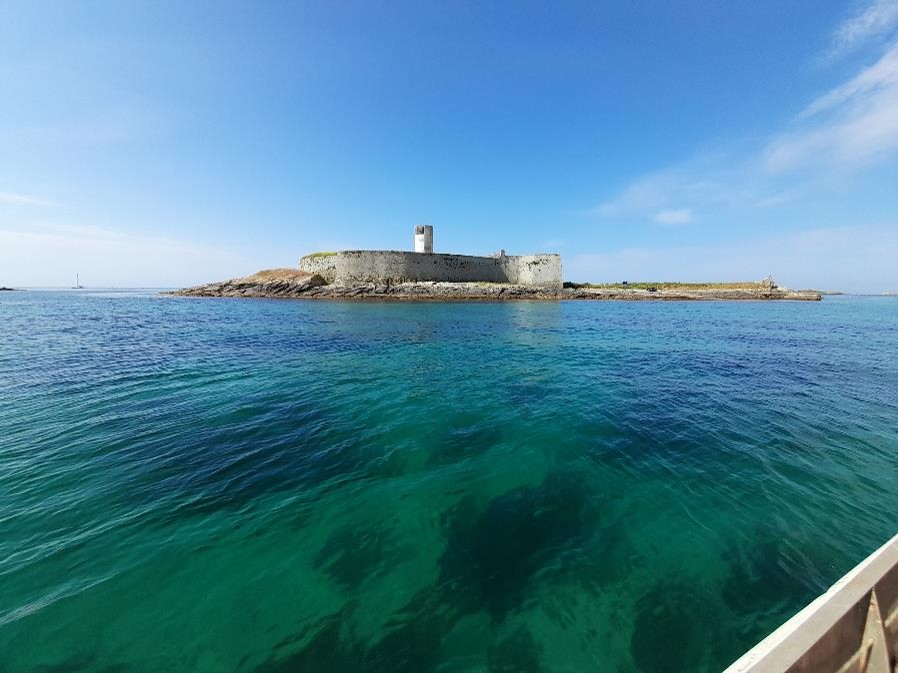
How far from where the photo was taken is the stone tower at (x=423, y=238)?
223ft

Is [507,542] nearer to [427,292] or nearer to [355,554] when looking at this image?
[355,554]

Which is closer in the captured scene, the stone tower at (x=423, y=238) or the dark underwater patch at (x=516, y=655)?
the dark underwater patch at (x=516, y=655)

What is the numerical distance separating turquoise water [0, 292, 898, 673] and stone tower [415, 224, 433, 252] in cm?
5841

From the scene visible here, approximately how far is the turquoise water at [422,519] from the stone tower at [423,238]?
58.4m

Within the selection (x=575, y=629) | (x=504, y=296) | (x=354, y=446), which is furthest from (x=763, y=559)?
(x=504, y=296)

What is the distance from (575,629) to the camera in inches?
160

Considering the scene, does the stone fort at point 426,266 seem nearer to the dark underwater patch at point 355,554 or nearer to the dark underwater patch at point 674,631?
the dark underwater patch at point 355,554

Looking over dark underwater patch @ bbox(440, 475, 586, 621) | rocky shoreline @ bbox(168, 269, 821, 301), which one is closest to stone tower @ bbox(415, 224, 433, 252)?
rocky shoreline @ bbox(168, 269, 821, 301)

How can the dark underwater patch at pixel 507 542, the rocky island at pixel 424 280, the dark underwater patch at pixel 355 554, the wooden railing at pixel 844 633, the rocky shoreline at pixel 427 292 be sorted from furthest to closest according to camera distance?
the rocky island at pixel 424 280
the rocky shoreline at pixel 427 292
the dark underwater patch at pixel 355 554
the dark underwater patch at pixel 507 542
the wooden railing at pixel 844 633

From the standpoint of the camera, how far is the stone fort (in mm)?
64500

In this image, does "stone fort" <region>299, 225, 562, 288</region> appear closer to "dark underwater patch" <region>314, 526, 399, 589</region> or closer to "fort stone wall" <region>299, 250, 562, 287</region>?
"fort stone wall" <region>299, 250, 562, 287</region>

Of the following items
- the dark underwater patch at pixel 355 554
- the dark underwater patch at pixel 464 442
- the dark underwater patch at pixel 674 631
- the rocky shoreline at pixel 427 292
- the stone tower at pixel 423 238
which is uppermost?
the stone tower at pixel 423 238

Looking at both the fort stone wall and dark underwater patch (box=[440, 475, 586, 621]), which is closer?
dark underwater patch (box=[440, 475, 586, 621])

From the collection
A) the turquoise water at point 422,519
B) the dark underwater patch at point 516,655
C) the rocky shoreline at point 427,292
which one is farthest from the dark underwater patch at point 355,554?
the rocky shoreline at point 427,292
